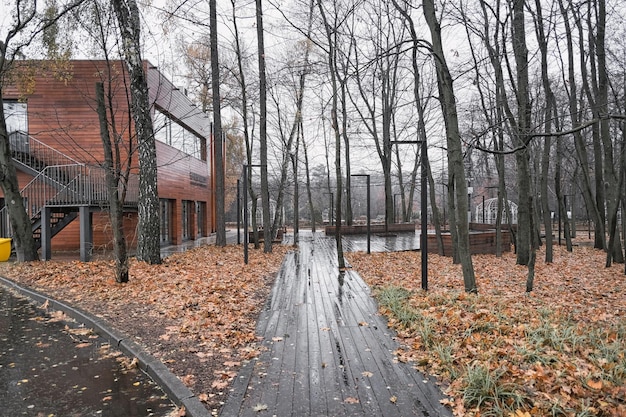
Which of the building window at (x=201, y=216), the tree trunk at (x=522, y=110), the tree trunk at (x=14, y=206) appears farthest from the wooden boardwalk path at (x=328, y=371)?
the building window at (x=201, y=216)

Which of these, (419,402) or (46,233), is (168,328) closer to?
(419,402)

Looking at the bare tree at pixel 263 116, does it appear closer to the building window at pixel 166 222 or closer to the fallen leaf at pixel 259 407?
the building window at pixel 166 222

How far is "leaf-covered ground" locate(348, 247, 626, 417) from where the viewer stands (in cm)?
315

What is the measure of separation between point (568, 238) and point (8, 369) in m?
18.6

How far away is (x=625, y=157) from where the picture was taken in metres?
11.5

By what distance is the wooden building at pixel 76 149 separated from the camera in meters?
13.6

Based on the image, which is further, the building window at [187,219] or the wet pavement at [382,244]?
the building window at [187,219]

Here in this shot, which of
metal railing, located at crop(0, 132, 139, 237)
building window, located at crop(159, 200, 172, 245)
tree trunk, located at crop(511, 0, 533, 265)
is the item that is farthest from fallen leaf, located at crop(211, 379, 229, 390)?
building window, located at crop(159, 200, 172, 245)

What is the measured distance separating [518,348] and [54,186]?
1506cm

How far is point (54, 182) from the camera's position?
570 inches

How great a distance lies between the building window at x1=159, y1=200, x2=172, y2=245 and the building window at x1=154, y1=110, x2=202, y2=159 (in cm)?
290

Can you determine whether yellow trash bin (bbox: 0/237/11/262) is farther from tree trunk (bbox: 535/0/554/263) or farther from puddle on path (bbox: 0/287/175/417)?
tree trunk (bbox: 535/0/554/263)

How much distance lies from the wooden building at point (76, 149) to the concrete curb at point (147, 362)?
166 inches

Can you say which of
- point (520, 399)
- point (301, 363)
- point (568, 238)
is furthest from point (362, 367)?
point (568, 238)
